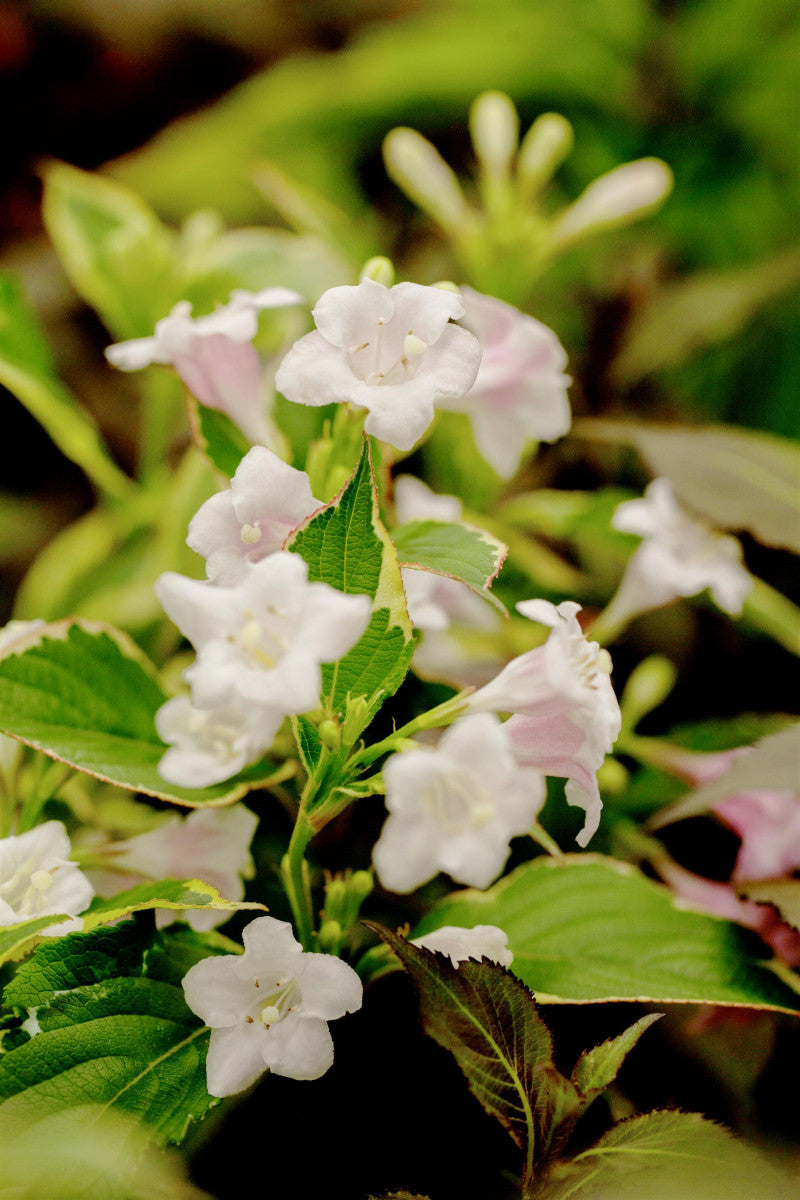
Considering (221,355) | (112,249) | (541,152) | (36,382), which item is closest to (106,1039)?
(221,355)

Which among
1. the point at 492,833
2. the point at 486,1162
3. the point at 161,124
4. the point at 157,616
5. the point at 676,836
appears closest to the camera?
the point at 492,833

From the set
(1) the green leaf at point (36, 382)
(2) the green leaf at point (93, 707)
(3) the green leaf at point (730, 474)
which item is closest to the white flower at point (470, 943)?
(2) the green leaf at point (93, 707)

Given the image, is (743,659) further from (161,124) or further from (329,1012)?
(161,124)

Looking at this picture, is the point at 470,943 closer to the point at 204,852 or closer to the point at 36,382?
the point at 204,852

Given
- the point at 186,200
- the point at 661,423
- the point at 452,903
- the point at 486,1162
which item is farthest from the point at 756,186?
the point at 486,1162

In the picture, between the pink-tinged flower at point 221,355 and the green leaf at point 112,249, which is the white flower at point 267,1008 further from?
the green leaf at point 112,249

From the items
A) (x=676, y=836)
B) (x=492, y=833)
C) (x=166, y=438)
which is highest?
(x=492, y=833)

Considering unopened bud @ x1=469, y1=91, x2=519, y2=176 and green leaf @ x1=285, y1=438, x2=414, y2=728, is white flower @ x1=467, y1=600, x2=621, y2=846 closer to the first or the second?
green leaf @ x1=285, y1=438, x2=414, y2=728
